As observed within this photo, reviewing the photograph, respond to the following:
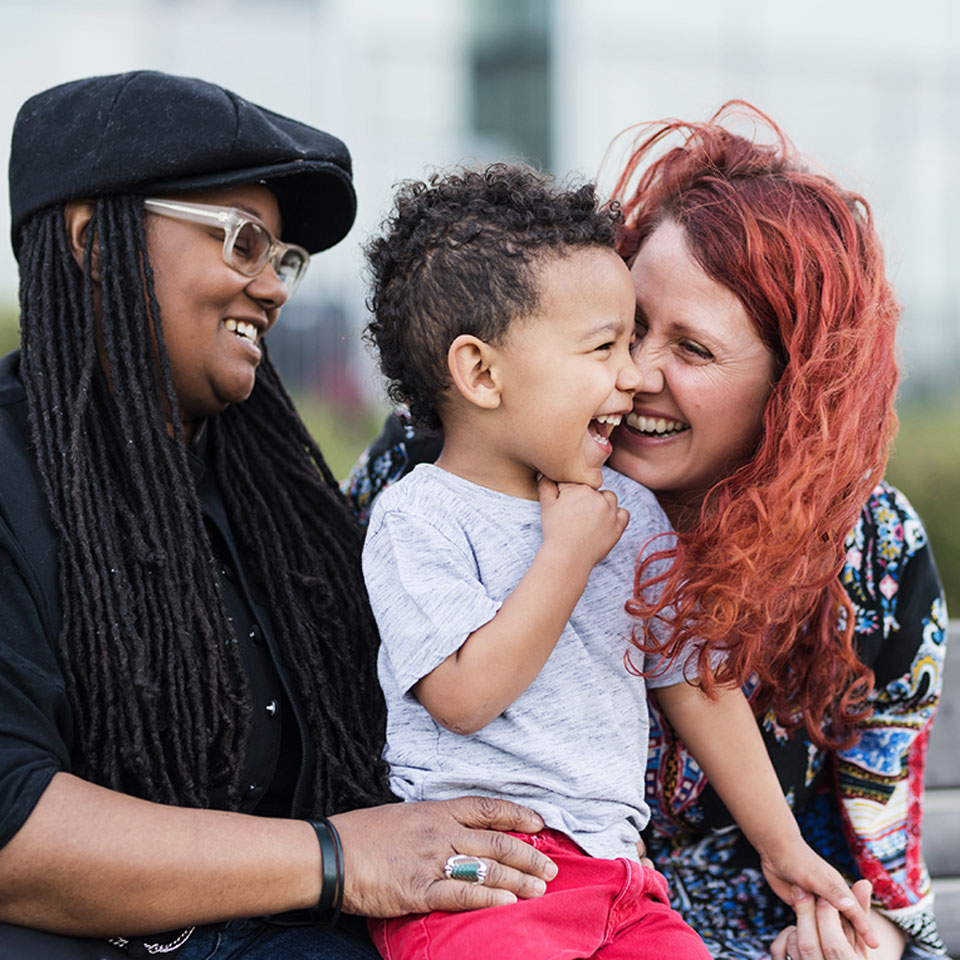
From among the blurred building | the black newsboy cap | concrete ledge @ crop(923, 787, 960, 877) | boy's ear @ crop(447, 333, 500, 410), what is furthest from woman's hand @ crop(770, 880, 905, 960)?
the blurred building

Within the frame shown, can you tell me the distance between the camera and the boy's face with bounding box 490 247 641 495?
2.04m

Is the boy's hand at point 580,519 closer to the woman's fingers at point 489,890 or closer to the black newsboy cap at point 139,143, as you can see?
the woman's fingers at point 489,890

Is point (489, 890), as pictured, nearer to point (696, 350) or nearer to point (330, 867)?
point (330, 867)

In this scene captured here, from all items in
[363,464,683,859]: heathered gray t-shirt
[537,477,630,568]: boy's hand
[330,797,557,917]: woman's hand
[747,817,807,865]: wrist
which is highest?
[537,477,630,568]: boy's hand

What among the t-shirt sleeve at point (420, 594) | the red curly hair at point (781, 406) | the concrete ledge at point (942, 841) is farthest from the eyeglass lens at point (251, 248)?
the concrete ledge at point (942, 841)

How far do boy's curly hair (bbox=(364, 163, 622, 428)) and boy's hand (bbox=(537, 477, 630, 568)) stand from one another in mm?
274

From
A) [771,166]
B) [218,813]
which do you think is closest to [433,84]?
[771,166]

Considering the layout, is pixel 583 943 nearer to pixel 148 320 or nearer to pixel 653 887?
pixel 653 887

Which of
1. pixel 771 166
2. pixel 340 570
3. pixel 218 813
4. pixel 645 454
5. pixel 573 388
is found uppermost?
pixel 771 166

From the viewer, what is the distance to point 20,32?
941 centimetres

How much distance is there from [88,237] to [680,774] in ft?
4.99

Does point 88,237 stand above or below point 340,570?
above

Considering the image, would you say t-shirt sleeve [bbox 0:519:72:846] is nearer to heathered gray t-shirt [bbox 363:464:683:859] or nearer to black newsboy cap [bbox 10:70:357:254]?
heathered gray t-shirt [bbox 363:464:683:859]

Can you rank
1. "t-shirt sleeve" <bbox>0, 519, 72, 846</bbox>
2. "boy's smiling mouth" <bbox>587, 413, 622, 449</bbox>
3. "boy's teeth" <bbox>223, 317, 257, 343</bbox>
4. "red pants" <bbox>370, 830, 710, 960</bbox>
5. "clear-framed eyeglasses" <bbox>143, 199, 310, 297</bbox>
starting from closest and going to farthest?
"t-shirt sleeve" <bbox>0, 519, 72, 846</bbox> → "red pants" <bbox>370, 830, 710, 960</bbox> → "boy's smiling mouth" <bbox>587, 413, 622, 449</bbox> → "clear-framed eyeglasses" <bbox>143, 199, 310, 297</bbox> → "boy's teeth" <bbox>223, 317, 257, 343</bbox>
